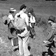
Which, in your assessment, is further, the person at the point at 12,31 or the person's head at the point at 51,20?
the person's head at the point at 51,20

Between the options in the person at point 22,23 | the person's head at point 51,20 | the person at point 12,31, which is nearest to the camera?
the person at point 22,23

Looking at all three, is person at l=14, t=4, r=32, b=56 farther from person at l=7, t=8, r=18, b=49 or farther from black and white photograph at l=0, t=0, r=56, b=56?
person at l=7, t=8, r=18, b=49

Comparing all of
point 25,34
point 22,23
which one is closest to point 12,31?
point 25,34

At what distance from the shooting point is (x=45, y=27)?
30.3ft

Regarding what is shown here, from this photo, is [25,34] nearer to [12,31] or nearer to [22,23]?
[22,23]

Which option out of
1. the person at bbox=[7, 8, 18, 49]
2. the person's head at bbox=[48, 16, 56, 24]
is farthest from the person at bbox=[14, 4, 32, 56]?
the person's head at bbox=[48, 16, 56, 24]

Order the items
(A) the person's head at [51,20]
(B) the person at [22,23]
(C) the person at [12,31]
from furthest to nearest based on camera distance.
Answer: (A) the person's head at [51,20] < (C) the person at [12,31] < (B) the person at [22,23]

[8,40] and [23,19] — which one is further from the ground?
[23,19]

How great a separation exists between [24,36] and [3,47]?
127cm

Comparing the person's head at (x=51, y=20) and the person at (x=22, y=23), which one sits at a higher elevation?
the person at (x=22, y=23)

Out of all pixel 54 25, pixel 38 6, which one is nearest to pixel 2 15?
pixel 54 25

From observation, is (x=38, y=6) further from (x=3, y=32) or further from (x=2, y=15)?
(x=3, y=32)

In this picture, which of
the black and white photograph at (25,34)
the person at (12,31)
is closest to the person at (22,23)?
the black and white photograph at (25,34)

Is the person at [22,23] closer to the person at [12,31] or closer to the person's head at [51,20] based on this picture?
the person at [12,31]
